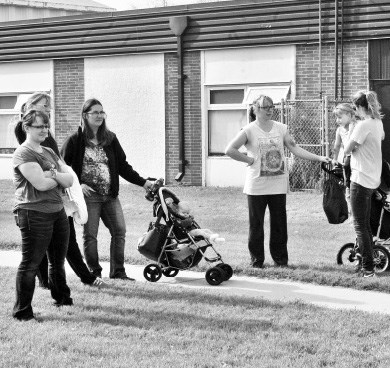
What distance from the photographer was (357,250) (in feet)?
32.5

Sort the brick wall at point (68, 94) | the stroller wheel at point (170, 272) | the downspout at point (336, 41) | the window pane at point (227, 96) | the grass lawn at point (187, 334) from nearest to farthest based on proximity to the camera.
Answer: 1. the grass lawn at point (187, 334)
2. the stroller wheel at point (170, 272)
3. the downspout at point (336, 41)
4. the window pane at point (227, 96)
5. the brick wall at point (68, 94)

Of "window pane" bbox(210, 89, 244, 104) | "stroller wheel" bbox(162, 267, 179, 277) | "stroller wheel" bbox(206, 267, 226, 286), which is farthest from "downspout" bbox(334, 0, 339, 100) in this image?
"stroller wheel" bbox(206, 267, 226, 286)

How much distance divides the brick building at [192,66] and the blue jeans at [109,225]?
9647mm

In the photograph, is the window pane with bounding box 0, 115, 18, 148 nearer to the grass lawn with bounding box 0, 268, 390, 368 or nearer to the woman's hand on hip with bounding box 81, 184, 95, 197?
the woman's hand on hip with bounding box 81, 184, 95, 197

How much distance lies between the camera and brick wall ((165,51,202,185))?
66.1 ft

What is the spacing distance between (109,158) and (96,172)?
0.21 metres

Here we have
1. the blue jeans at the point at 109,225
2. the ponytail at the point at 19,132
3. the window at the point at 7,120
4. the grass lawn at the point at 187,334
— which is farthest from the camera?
the window at the point at 7,120

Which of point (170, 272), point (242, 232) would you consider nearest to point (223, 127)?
point (242, 232)

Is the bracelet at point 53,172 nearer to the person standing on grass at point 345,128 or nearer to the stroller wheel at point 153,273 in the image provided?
the stroller wheel at point 153,273

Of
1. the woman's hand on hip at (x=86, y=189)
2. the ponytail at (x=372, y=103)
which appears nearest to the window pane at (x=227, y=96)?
the ponytail at (x=372, y=103)

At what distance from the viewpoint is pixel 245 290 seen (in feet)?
29.6

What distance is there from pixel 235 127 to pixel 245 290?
11127mm

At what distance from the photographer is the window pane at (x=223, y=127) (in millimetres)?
19859

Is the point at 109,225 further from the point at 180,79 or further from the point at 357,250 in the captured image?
the point at 180,79
